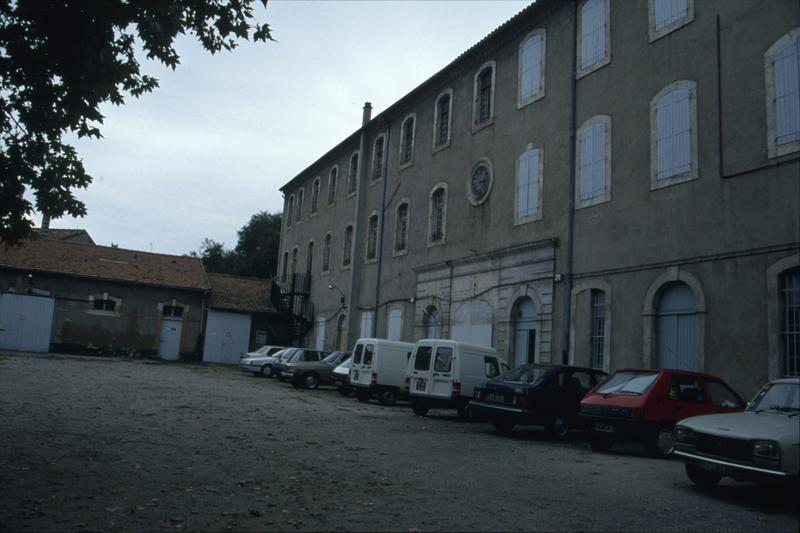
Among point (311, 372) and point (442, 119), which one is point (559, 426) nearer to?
point (311, 372)

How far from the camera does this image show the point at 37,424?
33.9 ft

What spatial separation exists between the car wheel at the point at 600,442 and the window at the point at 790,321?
144 inches

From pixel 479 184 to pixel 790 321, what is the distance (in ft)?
38.4

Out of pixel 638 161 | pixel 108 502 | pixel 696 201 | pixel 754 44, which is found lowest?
pixel 108 502

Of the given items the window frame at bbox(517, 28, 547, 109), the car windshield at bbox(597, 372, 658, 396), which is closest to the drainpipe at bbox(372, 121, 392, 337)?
the window frame at bbox(517, 28, 547, 109)

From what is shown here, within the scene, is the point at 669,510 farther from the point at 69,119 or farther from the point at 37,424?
the point at 37,424

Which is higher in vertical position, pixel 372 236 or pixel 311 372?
pixel 372 236

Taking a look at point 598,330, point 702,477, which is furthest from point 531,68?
point 702,477

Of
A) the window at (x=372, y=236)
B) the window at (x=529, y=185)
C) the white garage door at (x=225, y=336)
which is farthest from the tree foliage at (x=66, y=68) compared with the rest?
the white garage door at (x=225, y=336)

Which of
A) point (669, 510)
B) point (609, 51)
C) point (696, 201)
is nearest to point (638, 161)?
point (696, 201)

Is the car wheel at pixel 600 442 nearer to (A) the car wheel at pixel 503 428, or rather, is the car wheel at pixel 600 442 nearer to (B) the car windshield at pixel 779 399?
(A) the car wheel at pixel 503 428

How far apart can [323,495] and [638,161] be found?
1234 centimetres

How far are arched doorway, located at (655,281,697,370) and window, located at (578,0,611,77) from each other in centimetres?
649

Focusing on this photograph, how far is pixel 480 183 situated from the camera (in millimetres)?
22516
